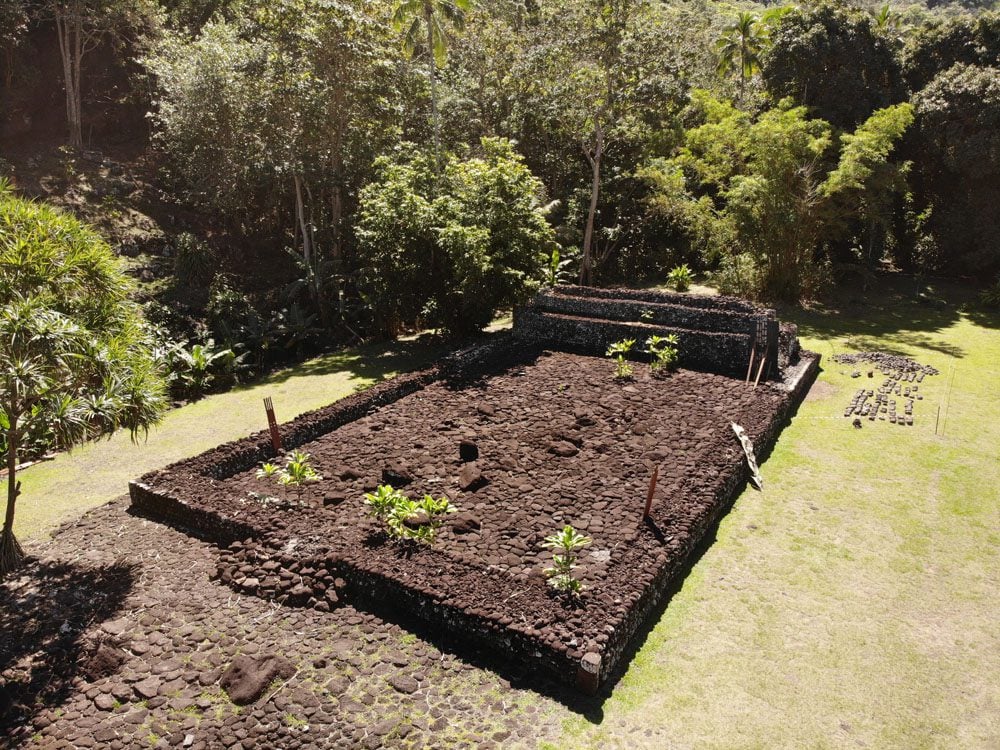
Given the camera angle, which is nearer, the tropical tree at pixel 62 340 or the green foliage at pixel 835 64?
the tropical tree at pixel 62 340

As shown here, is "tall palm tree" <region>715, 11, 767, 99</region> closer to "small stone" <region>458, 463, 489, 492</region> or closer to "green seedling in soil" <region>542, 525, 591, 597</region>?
"small stone" <region>458, 463, 489, 492</region>

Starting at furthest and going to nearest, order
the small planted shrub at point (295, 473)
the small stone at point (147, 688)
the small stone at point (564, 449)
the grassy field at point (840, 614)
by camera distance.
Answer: the small stone at point (564, 449)
the small planted shrub at point (295, 473)
the small stone at point (147, 688)
the grassy field at point (840, 614)

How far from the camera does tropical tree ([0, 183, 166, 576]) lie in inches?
244

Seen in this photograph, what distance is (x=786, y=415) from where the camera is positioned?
1195cm

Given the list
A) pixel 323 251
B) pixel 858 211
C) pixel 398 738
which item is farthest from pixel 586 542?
pixel 323 251

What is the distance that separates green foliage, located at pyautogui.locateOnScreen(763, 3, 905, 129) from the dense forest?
8cm

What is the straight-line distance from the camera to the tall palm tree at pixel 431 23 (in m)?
17.7

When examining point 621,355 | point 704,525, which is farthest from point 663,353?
point 704,525

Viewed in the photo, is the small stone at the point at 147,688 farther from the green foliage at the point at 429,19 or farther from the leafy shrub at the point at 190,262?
the green foliage at the point at 429,19

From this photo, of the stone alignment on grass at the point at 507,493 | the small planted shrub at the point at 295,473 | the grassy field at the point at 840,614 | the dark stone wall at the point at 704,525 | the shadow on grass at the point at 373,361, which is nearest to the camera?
the grassy field at the point at 840,614

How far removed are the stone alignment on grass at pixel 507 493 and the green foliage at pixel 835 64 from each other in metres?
12.0

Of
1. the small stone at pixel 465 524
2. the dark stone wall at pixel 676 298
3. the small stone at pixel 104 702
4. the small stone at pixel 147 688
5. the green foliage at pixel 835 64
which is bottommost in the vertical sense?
the small stone at pixel 104 702

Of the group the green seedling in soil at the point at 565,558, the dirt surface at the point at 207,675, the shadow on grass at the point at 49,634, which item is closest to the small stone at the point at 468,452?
the green seedling in soil at the point at 565,558

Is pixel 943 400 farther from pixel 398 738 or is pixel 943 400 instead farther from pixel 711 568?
pixel 398 738
